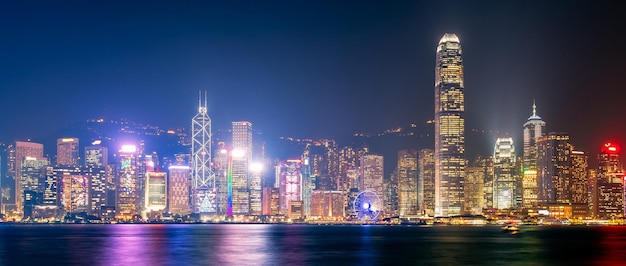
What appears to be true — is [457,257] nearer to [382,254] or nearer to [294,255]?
[382,254]

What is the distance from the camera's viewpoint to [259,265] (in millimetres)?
97938

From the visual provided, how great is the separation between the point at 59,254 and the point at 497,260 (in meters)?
56.9

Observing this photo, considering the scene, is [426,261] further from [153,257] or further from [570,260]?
[153,257]

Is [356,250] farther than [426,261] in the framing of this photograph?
Yes

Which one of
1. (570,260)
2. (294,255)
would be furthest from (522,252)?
(294,255)

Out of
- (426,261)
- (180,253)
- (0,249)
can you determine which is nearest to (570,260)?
(426,261)

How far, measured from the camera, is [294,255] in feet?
375

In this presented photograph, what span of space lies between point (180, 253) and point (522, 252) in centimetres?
4797

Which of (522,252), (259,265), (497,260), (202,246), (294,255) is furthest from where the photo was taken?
(202,246)

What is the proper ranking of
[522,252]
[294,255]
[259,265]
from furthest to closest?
[522,252] < [294,255] < [259,265]

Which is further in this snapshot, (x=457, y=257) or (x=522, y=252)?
(x=522, y=252)

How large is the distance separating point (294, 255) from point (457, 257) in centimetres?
2126

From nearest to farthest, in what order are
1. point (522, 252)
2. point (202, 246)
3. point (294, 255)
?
point (294, 255) → point (522, 252) → point (202, 246)

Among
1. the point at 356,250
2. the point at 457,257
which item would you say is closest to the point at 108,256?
the point at 356,250
